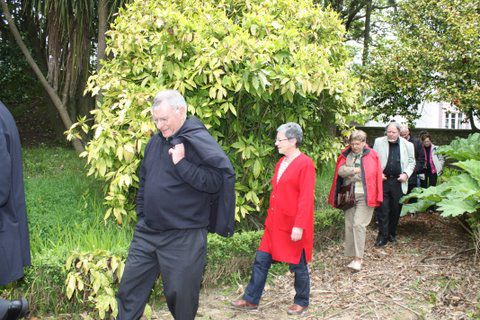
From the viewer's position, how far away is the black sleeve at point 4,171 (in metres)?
3.17

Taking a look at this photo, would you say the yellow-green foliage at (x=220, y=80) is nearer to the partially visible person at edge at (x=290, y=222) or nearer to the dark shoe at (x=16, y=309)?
the partially visible person at edge at (x=290, y=222)

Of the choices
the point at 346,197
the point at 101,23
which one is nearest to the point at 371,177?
the point at 346,197

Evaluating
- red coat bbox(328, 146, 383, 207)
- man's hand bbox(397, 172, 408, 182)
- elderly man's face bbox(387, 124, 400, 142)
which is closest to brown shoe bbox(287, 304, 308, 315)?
red coat bbox(328, 146, 383, 207)

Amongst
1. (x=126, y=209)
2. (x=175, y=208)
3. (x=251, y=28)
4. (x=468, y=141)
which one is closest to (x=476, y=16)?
(x=468, y=141)

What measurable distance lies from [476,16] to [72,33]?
9.18 m

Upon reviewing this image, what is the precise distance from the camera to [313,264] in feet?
21.7

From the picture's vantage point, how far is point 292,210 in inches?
191

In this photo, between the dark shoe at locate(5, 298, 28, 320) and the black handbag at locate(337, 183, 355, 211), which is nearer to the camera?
the dark shoe at locate(5, 298, 28, 320)

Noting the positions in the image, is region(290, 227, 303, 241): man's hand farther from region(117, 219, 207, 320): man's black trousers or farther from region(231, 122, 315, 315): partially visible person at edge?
region(117, 219, 207, 320): man's black trousers

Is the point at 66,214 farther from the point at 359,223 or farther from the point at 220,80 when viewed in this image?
the point at 359,223

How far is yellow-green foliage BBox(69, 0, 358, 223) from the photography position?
5691mm

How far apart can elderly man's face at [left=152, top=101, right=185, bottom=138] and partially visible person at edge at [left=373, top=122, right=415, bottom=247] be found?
4.46m

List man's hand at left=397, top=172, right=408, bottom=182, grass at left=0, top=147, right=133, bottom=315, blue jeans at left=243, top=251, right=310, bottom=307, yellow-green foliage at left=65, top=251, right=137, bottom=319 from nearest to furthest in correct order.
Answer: yellow-green foliage at left=65, top=251, right=137, bottom=319 < grass at left=0, top=147, right=133, bottom=315 < blue jeans at left=243, top=251, right=310, bottom=307 < man's hand at left=397, top=172, right=408, bottom=182

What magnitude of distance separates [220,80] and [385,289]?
2.80m
